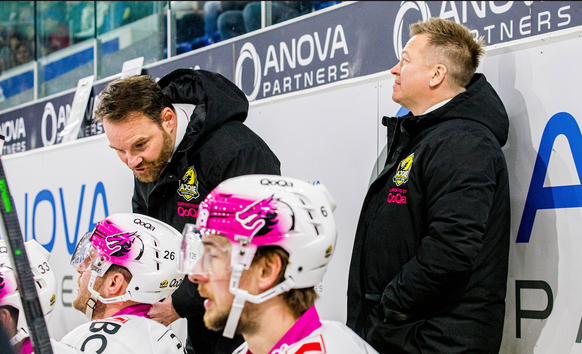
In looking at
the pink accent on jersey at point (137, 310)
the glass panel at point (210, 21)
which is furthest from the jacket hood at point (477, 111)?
the glass panel at point (210, 21)

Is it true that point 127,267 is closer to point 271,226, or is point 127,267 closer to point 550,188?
point 271,226

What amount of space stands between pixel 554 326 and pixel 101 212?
135 inches

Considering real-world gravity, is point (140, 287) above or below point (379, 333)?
above

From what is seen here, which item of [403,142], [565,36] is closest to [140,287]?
[403,142]

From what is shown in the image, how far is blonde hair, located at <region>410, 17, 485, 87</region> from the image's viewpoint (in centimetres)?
282

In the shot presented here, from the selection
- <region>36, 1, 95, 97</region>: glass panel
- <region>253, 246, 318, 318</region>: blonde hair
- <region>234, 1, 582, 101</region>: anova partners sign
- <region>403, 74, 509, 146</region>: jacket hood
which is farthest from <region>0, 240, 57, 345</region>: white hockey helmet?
<region>36, 1, 95, 97</region>: glass panel

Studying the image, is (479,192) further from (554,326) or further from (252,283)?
(252,283)

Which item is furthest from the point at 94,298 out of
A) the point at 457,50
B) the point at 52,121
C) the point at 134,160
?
the point at 52,121

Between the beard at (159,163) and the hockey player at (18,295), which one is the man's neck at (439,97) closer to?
the beard at (159,163)

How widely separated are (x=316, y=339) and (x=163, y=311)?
4.12 ft

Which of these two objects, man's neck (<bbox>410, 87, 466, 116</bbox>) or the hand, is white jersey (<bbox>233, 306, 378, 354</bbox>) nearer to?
the hand

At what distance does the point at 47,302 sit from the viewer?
2439mm

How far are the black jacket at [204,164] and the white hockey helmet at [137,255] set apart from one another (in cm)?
20

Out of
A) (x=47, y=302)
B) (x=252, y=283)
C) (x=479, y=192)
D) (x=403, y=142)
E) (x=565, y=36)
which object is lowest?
(x=47, y=302)
